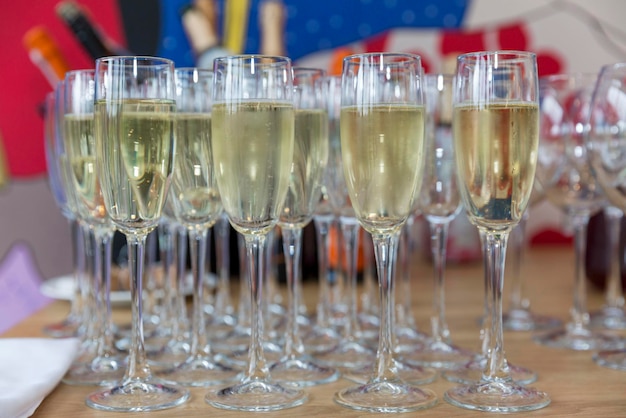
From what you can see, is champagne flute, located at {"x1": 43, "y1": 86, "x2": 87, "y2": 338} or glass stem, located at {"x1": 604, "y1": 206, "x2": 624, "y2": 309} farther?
glass stem, located at {"x1": 604, "y1": 206, "x2": 624, "y2": 309}

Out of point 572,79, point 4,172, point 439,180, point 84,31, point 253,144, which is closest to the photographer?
point 253,144

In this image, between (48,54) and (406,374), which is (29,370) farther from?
(48,54)

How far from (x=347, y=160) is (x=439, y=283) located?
0.32 metres

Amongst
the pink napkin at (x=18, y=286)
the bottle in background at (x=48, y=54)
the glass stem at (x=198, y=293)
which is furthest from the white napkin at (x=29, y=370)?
the pink napkin at (x=18, y=286)

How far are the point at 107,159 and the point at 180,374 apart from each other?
9.3 inches

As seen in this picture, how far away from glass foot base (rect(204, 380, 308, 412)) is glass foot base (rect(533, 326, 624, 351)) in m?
0.38

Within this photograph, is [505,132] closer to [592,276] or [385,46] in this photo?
[592,276]

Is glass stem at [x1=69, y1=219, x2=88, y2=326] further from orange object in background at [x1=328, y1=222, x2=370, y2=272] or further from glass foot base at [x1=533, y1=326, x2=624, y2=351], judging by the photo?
glass foot base at [x1=533, y1=326, x2=624, y2=351]

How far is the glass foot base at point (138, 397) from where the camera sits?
716 millimetres

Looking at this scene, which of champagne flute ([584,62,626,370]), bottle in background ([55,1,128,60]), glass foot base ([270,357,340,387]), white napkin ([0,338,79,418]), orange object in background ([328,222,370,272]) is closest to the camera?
white napkin ([0,338,79,418])

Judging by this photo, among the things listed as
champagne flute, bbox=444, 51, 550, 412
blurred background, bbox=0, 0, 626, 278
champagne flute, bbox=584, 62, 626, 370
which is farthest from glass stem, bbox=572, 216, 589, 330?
blurred background, bbox=0, 0, 626, 278

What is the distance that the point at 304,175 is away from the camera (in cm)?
84

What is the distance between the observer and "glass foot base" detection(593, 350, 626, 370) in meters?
0.86

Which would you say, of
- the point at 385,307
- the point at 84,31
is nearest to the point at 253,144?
the point at 385,307
